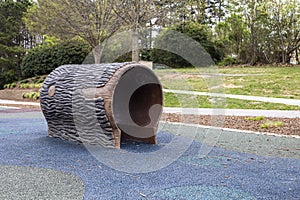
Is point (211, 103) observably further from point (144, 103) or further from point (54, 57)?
point (54, 57)

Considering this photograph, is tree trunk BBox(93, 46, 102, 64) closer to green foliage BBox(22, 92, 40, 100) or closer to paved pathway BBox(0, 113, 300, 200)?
green foliage BBox(22, 92, 40, 100)

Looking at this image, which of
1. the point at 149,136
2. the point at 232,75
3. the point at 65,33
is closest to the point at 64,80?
the point at 149,136

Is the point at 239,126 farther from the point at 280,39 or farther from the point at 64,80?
the point at 280,39

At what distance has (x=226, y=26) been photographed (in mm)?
19141

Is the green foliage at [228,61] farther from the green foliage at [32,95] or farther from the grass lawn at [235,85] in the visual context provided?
the green foliage at [32,95]

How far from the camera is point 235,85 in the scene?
12055 millimetres

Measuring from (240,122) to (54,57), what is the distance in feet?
38.0

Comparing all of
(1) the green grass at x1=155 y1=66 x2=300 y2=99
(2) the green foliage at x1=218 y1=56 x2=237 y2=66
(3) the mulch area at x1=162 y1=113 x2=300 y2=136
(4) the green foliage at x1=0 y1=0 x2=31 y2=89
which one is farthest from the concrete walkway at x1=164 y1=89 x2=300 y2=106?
(4) the green foliage at x1=0 y1=0 x2=31 y2=89

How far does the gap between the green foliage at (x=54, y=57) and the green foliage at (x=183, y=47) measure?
3.73 m

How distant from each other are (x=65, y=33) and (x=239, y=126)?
1140cm

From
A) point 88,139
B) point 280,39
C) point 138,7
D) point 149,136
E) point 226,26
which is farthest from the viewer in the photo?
point 226,26

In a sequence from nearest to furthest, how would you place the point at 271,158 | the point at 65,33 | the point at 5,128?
the point at 271,158, the point at 5,128, the point at 65,33

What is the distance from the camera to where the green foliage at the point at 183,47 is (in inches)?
642

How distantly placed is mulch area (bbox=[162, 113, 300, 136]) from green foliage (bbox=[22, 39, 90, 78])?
8831mm
